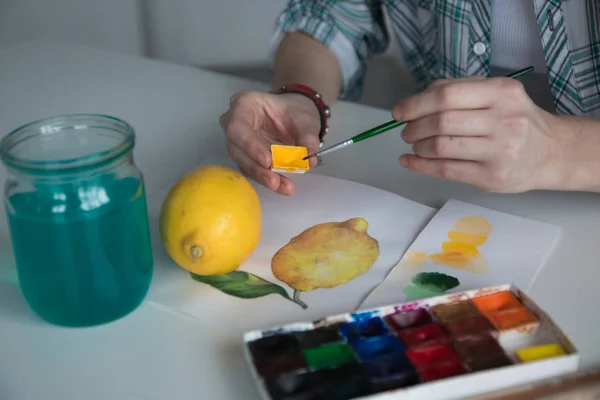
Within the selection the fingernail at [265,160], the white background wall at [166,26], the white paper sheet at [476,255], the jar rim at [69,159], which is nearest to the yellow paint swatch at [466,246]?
the white paper sheet at [476,255]

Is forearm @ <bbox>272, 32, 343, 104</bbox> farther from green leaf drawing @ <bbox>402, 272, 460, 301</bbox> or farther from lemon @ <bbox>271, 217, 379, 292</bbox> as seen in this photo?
green leaf drawing @ <bbox>402, 272, 460, 301</bbox>

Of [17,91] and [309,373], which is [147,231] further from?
[17,91]

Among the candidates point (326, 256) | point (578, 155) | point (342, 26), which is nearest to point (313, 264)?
point (326, 256)

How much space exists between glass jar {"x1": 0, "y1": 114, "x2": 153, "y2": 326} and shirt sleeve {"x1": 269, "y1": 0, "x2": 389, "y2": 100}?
2.04ft

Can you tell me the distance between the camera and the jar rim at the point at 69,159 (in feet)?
1.79

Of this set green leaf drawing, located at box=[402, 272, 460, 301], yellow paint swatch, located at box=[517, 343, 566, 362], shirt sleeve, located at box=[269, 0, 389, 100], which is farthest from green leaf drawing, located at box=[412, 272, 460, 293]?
shirt sleeve, located at box=[269, 0, 389, 100]

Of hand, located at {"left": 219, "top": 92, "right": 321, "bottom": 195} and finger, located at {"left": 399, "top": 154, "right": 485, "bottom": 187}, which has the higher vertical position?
finger, located at {"left": 399, "top": 154, "right": 485, "bottom": 187}

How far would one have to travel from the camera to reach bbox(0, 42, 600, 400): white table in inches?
22.0

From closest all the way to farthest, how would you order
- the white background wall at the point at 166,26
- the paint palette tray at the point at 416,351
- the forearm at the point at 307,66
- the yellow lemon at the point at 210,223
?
the paint palette tray at the point at 416,351
the yellow lemon at the point at 210,223
the forearm at the point at 307,66
the white background wall at the point at 166,26

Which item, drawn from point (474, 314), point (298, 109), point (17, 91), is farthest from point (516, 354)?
point (17, 91)

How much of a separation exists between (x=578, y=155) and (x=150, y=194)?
21.1 inches

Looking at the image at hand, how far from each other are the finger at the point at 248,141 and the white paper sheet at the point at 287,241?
2.6 inches

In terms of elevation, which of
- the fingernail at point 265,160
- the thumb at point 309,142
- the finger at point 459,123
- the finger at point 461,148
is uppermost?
the finger at point 459,123

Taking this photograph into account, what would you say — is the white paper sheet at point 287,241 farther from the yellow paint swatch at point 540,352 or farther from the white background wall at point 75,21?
the white background wall at point 75,21
